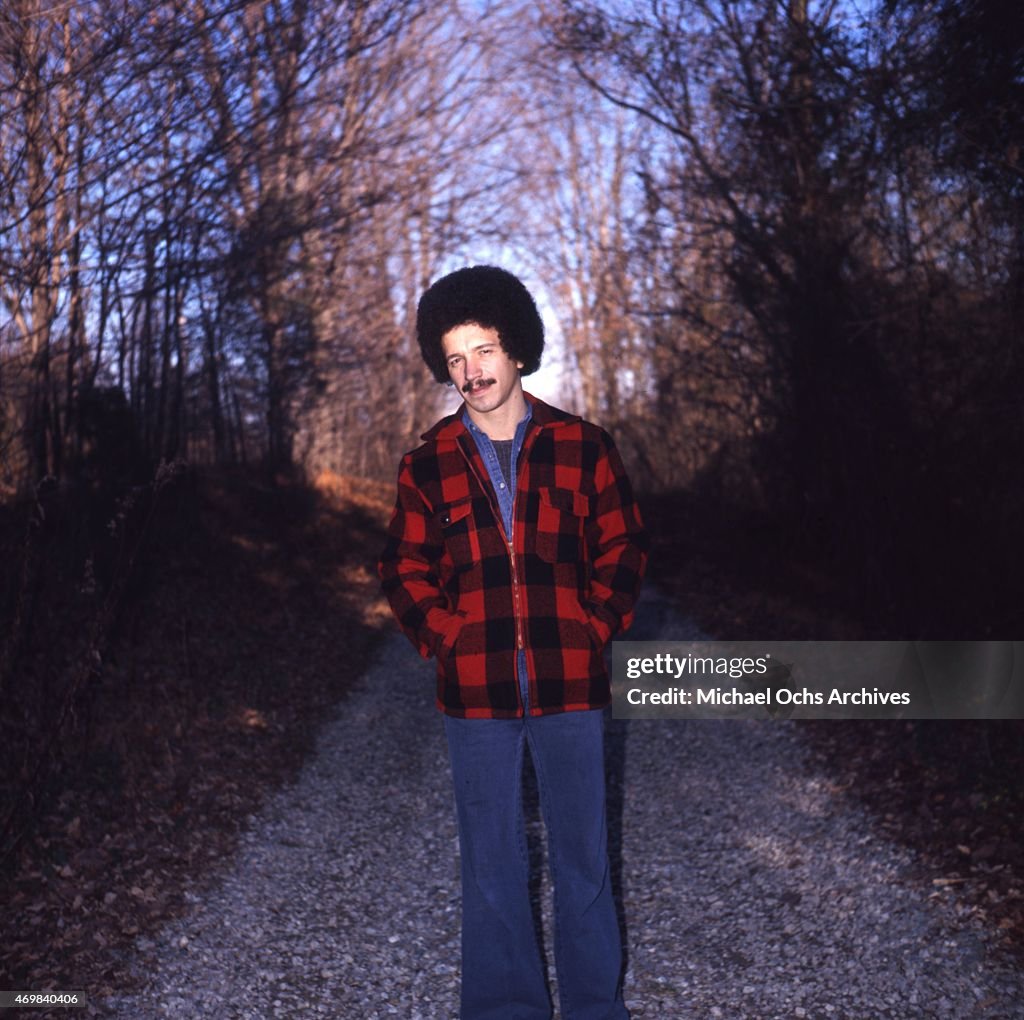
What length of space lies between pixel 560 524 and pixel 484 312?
69 cm

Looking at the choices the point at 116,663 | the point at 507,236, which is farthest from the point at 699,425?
the point at 116,663

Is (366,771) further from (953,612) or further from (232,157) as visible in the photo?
(232,157)

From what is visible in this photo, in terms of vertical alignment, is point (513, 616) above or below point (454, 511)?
below

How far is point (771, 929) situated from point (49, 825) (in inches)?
145

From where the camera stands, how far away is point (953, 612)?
8312mm

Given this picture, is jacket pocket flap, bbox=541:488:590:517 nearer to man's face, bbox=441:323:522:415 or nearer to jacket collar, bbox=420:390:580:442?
jacket collar, bbox=420:390:580:442

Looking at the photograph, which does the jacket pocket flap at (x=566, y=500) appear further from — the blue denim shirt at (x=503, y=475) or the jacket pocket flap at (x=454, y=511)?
the jacket pocket flap at (x=454, y=511)

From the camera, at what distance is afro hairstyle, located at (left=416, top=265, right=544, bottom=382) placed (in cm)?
340

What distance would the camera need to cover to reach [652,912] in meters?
4.97

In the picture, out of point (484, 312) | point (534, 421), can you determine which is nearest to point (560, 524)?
point (534, 421)

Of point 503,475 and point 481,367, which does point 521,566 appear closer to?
point 503,475

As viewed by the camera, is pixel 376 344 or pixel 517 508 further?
pixel 376 344

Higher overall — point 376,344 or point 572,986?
point 376,344

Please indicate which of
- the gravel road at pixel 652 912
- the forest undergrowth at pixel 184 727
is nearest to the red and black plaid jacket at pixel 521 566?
the gravel road at pixel 652 912
